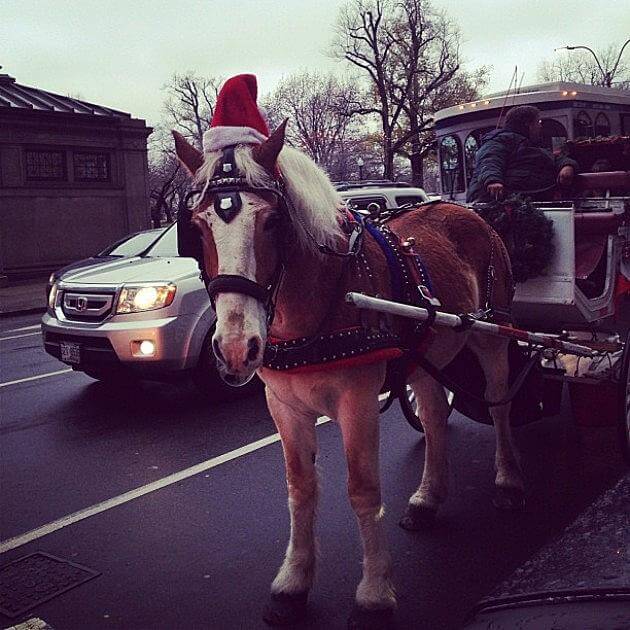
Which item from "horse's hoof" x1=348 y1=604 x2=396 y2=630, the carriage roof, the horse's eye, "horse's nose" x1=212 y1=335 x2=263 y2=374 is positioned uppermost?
the carriage roof

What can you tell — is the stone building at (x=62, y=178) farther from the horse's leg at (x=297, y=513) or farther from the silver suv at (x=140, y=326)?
the horse's leg at (x=297, y=513)

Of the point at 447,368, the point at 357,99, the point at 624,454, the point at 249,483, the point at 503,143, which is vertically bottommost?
the point at 249,483

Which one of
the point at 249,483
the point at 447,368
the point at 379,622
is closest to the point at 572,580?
the point at 379,622

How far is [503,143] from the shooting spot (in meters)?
5.77

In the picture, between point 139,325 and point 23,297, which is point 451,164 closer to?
point 139,325

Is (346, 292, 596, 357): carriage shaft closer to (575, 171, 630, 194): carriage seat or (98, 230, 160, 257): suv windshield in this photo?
(575, 171, 630, 194): carriage seat

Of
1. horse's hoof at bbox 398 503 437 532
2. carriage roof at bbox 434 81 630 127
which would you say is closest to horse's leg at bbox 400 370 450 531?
horse's hoof at bbox 398 503 437 532

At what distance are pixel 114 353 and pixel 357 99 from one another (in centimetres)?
4248

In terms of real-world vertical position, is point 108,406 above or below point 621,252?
below

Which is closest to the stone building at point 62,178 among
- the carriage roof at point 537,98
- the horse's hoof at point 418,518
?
the carriage roof at point 537,98

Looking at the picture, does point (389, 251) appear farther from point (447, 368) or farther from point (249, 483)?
point (249, 483)

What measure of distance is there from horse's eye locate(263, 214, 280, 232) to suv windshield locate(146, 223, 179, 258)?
5.41 meters

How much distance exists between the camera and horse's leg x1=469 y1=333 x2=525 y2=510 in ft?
14.6

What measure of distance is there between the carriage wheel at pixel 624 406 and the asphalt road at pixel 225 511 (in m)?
0.43
